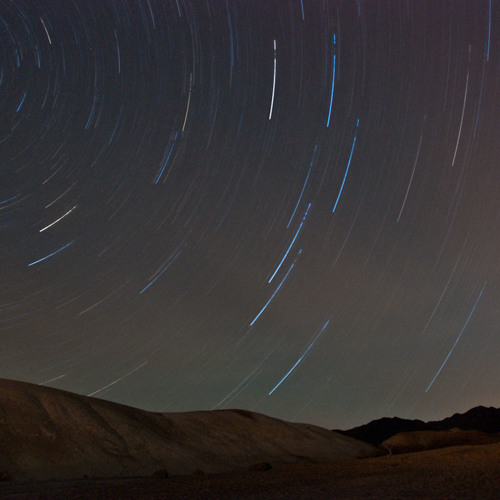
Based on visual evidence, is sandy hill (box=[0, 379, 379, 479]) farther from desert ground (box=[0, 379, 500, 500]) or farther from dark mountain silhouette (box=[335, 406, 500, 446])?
dark mountain silhouette (box=[335, 406, 500, 446])

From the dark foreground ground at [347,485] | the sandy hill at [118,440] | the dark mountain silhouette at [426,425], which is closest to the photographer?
the dark foreground ground at [347,485]

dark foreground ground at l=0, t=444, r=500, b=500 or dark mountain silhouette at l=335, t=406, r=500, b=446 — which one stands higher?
dark foreground ground at l=0, t=444, r=500, b=500

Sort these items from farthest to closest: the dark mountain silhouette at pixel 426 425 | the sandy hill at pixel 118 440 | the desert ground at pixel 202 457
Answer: the dark mountain silhouette at pixel 426 425 < the sandy hill at pixel 118 440 < the desert ground at pixel 202 457

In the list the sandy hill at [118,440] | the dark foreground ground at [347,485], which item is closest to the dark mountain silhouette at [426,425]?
the sandy hill at [118,440]

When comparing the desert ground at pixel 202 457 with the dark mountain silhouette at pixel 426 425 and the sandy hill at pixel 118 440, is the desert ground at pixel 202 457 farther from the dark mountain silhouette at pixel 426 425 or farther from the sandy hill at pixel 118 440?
the dark mountain silhouette at pixel 426 425

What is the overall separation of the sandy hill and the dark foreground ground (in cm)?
1464

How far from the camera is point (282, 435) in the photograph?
59.1m

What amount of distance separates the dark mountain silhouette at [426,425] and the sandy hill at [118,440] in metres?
52.1

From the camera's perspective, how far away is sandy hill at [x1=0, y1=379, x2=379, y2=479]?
33.7 m

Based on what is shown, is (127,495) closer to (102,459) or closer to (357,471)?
(357,471)

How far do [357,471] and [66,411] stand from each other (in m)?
27.8

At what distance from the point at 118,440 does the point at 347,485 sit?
92.6 feet

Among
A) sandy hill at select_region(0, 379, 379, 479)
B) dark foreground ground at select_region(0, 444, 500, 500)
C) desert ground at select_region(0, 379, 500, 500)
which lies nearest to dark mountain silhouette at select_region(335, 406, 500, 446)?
desert ground at select_region(0, 379, 500, 500)

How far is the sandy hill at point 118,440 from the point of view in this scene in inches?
1328
